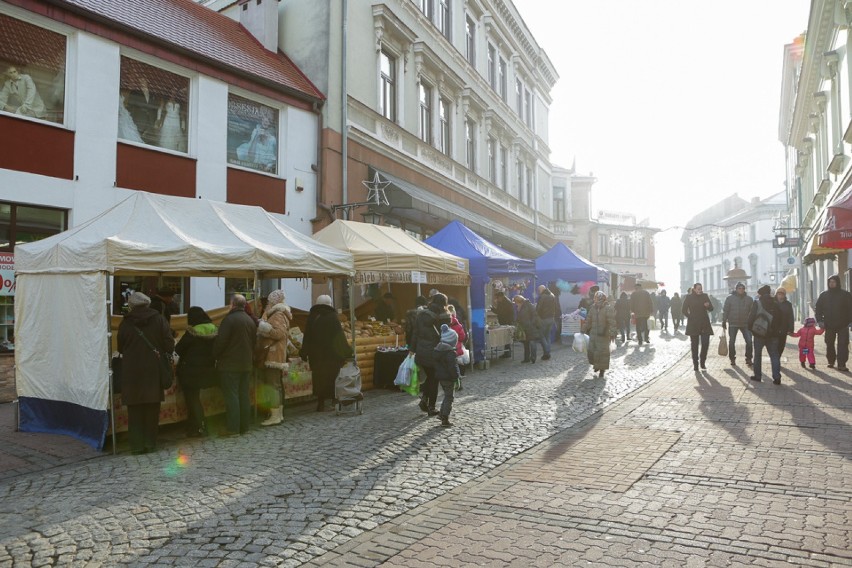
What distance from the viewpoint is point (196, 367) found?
756 cm

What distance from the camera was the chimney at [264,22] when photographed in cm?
1581

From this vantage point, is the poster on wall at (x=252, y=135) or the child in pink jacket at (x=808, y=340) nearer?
the child in pink jacket at (x=808, y=340)

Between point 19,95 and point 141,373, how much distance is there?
6014 mm

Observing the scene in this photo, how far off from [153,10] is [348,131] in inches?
189

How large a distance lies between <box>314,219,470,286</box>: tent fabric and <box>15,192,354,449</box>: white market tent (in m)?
2.27

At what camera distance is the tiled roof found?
11.7 meters

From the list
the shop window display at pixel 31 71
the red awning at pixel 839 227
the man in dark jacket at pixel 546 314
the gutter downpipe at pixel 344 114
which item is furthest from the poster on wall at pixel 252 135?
the red awning at pixel 839 227

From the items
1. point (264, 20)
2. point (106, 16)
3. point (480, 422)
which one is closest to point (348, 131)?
point (264, 20)

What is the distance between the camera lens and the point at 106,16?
1091 cm

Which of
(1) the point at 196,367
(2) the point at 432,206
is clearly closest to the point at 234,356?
(1) the point at 196,367

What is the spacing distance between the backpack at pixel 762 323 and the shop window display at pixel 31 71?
38.5 feet

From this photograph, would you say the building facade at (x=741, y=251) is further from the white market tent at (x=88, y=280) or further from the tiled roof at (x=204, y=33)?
the white market tent at (x=88, y=280)

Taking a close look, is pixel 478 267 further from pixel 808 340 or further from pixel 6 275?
pixel 6 275

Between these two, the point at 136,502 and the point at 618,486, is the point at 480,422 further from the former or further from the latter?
the point at 136,502
